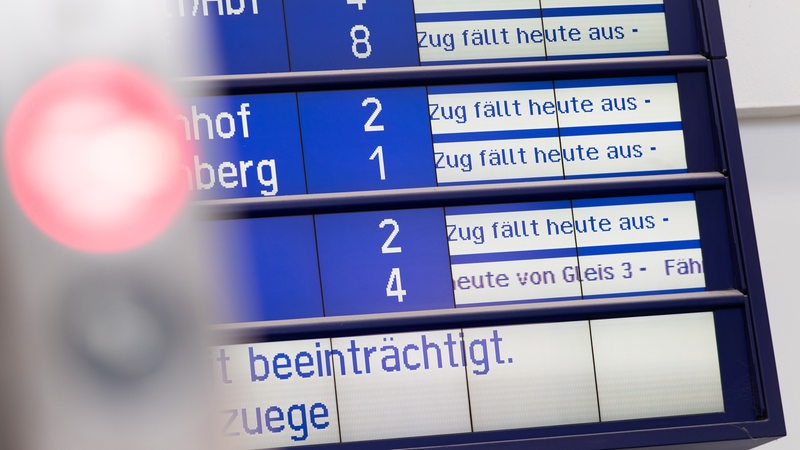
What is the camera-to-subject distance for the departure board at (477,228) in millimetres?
1554

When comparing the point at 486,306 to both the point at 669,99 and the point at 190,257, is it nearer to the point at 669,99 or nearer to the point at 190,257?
the point at 669,99

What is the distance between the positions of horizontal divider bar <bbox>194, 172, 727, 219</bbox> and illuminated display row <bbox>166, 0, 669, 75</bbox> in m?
0.20

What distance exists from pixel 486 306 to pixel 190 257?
53.6 inches

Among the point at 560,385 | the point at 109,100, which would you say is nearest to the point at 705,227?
the point at 560,385

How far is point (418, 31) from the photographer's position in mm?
1688

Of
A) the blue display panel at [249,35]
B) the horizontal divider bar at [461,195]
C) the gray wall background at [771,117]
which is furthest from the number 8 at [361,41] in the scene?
the gray wall background at [771,117]

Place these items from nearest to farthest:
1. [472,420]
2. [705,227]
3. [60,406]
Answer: [60,406]
[472,420]
[705,227]

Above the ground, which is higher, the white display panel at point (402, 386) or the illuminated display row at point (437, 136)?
the illuminated display row at point (437, 136)

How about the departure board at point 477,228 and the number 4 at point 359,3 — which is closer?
the departure board at point 477,228

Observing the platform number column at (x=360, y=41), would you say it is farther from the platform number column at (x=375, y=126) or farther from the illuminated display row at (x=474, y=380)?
the illuminated display row at (x=474, y=380)

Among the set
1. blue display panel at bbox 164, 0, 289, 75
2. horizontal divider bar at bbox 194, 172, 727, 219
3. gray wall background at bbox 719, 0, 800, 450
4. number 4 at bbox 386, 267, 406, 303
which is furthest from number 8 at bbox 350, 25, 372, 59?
gray wall background at bbox 719, 0, 800, 450

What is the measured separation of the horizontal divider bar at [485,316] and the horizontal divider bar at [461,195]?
154mm

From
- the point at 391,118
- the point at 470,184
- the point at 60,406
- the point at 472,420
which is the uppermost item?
the point at 391,118

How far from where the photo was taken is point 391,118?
165 centimetres
